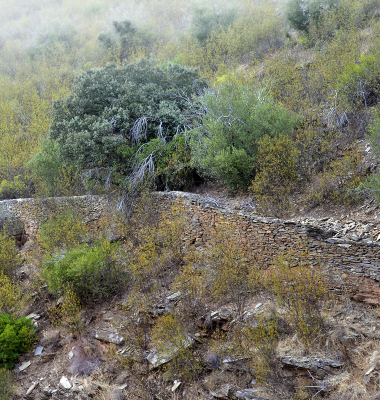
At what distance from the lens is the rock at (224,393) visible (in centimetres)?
616

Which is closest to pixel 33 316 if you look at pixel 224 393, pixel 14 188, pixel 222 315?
pixel 222 315

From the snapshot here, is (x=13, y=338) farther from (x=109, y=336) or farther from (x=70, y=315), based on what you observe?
(x=109, y=336)

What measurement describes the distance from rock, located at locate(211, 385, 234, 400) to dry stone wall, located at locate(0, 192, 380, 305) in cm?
316

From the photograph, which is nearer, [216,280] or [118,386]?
[118,386]

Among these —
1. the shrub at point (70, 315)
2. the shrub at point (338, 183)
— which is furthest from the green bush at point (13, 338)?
the shrub at point (338, 183)

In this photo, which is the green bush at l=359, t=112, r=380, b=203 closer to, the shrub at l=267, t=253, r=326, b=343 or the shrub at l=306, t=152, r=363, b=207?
the shrub at l=306, t=152, r=363, b=207

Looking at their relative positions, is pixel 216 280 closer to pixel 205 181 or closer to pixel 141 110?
pixel 205 181

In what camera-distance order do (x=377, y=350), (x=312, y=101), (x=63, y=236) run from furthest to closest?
(x=312, y=101) → (x=63, y=236) → (x=377, y=350)

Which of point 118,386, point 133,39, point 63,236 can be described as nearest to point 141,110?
point 63,236

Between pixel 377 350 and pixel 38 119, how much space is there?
23.5m

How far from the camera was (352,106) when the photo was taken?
1263cm

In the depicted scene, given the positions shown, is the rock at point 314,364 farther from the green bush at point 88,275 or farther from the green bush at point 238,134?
the green bush at point 238,134

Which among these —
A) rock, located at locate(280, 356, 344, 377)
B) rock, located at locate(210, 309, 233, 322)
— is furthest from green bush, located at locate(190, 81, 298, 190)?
rock, located at locate(280, 356, 344, 377)

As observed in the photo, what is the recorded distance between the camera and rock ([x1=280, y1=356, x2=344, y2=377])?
5.73 meters
